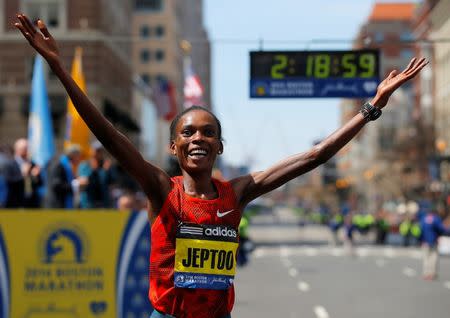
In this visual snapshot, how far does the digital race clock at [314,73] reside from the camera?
15.4 m

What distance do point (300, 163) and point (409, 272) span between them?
2104 centimetres

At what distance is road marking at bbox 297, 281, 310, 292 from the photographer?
19922 mm

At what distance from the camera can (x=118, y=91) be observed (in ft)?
204

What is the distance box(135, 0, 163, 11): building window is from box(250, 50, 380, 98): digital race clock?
312 feet

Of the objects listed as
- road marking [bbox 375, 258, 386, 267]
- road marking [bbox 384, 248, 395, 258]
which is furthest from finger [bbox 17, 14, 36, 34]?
road marking [bbox 384, 248, 395, 258]

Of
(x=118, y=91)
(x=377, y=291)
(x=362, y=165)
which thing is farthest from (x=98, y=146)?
(x=362, y=165)

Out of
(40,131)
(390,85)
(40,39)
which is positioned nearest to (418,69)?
(390,85)

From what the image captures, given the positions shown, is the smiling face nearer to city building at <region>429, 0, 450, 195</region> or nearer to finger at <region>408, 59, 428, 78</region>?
finger at <region>408, 59, 428, 78</region>

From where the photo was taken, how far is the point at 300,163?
16.6 ft

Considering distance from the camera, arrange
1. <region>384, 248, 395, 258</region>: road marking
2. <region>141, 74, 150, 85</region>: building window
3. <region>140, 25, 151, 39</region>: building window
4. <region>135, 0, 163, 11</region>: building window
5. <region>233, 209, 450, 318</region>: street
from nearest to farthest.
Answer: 1. <region>233, 209, 450, 318</region>: street
2. <region>384, 248, 395, 258</region>: road marking
3. <region>140, 25, 151, 39</region>: building window
4. <region>141, 74, 150, 85</region>: building window
5. <region>135, 0, 163, 11</region>: building window

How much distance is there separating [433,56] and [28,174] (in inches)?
2737

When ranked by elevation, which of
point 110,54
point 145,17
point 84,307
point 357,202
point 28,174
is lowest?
point 357,202

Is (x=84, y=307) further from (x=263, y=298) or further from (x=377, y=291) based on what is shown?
(x=377, y=291)

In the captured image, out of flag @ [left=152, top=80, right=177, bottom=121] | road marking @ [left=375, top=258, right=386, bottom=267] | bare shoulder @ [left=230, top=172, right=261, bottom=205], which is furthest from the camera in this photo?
flag @ [left=152, top=80, right=177, bottom=121]
